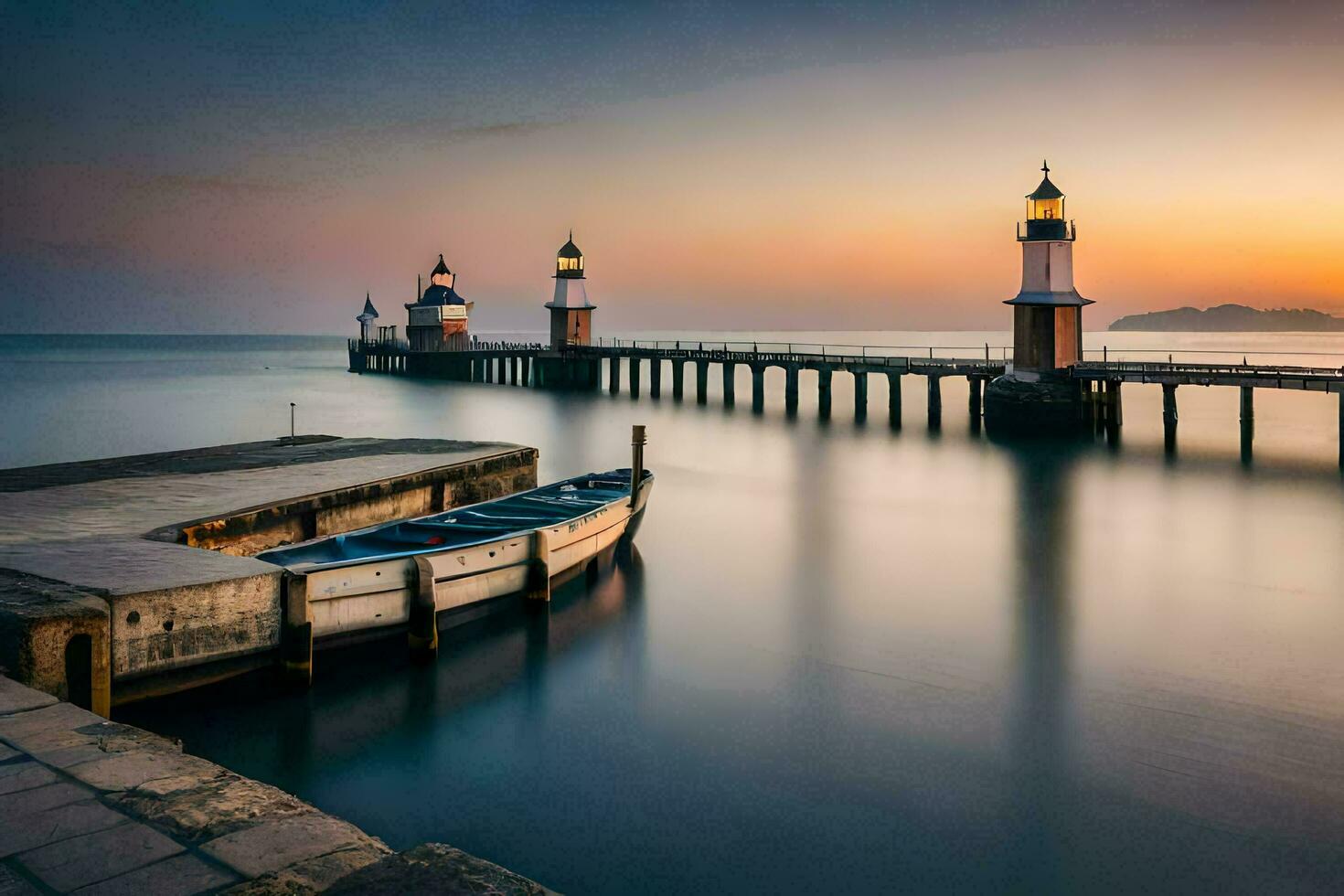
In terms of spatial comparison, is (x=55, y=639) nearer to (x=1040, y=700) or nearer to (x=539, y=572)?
(x=539, y=572)

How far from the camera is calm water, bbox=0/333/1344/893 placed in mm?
7738

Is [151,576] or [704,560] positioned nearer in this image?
[151,576]

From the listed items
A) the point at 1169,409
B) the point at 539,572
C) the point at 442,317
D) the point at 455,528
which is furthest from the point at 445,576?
the point at 442,317

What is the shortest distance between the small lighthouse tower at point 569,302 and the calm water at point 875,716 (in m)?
47.9

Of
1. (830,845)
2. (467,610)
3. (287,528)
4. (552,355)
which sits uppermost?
(552,355)

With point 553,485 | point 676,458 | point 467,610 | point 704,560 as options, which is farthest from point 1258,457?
point 467,610

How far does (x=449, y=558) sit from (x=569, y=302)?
59.2 metres

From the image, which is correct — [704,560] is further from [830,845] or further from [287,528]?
[830,845]

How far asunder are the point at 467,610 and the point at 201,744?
13.1 feet

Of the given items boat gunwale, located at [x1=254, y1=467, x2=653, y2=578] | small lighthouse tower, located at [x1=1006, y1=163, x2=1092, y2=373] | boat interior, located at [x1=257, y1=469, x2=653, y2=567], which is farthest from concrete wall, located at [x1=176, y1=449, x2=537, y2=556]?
small lighthouse tower, located at [x1=1006, y1=163, x2=1092, y2=373]

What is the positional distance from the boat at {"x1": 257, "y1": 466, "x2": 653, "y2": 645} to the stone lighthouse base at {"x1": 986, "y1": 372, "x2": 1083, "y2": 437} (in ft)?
83.9

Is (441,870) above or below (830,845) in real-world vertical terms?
above

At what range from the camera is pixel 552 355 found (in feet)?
231

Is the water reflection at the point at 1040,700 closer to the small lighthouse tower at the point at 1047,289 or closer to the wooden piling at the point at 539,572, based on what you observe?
the wooden piling at the point at 539,572
